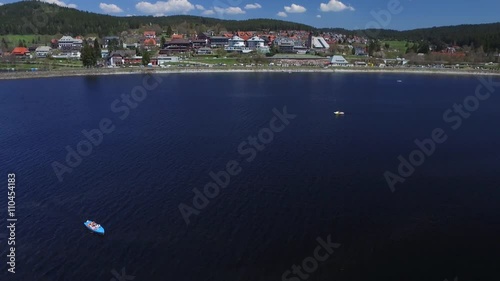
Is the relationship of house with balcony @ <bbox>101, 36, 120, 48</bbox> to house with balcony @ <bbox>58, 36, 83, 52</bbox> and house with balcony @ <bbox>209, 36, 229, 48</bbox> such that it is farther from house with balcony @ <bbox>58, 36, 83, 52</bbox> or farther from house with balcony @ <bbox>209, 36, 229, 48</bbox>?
house with balcony @ <bbox>209, 36, 229, 48</bbox>

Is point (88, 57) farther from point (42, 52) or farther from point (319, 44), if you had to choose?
point (319, 44)

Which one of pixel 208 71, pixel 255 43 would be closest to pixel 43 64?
pixel 208 71

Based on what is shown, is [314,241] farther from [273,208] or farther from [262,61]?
[262,61]

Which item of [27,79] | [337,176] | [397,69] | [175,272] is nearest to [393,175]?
[337,176]
